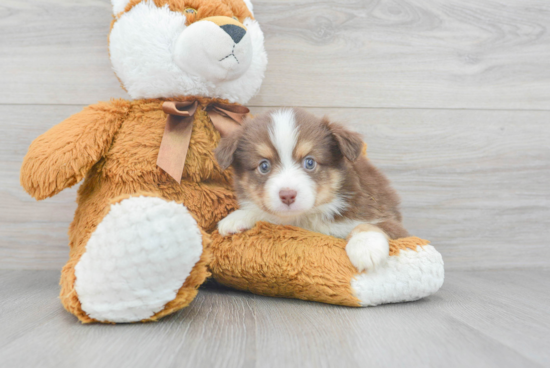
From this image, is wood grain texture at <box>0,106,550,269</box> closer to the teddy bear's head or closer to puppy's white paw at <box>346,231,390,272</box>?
the teddy bear's head

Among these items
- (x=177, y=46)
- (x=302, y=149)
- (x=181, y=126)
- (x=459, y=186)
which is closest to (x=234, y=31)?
(x=177, y=46)

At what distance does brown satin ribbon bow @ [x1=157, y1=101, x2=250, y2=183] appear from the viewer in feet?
4.94

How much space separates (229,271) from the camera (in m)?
1.51

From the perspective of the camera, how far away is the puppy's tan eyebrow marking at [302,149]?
1443 millimetres

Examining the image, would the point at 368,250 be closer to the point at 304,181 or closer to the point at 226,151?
the point at 304,181

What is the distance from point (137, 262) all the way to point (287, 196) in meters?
0.51

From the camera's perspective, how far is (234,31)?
1508 mm

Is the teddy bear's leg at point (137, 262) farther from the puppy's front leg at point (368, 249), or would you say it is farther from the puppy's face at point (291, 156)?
the puppy's front leg at point (368, 249)

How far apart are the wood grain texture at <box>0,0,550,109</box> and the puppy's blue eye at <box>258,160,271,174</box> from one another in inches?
27.2

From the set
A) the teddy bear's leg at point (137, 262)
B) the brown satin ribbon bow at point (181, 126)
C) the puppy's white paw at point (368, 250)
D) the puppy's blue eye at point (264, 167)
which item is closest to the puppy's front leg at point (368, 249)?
the puppy's white paw at point (368, 250)

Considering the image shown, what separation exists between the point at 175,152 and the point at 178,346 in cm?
75

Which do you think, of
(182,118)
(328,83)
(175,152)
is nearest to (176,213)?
(175,152)

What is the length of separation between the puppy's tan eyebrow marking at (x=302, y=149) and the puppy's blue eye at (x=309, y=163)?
2cm

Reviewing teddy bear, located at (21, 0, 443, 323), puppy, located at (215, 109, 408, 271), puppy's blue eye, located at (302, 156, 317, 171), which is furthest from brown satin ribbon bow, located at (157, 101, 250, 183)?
puppy's blue eye, located at (302, 156, 317, 171)
